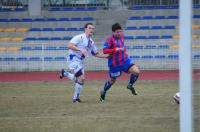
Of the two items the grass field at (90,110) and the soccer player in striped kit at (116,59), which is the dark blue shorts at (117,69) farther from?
the grass field at (90,110)

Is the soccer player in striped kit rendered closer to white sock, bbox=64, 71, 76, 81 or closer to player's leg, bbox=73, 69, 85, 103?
player's leg, bbox=73, 69, 85, 103

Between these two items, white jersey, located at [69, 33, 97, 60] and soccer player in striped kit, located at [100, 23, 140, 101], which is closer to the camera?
white jersey, located at [69, 33, 97, 60]

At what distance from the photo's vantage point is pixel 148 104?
12.2m

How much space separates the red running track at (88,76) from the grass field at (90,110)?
331 cm

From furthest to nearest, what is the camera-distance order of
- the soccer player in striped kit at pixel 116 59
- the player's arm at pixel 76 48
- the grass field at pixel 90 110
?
the soccer player in striped kit at pixel 116 59 < the player's arm at pixel 76 48 < the grass field at pixel 90 110

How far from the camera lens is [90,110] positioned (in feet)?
37.3

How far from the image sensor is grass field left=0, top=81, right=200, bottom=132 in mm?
9174

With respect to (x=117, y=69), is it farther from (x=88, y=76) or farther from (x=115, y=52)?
(x=88, y=76)

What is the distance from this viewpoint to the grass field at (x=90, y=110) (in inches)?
361

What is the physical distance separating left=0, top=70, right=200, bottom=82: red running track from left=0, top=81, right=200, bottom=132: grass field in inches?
130

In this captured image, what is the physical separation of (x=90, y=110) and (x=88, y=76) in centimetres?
1030

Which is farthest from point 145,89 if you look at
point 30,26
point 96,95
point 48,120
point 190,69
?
point 30,26

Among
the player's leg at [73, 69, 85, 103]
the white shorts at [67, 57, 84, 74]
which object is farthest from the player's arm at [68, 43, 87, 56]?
the player's leg at [73, 69, 85, 103]

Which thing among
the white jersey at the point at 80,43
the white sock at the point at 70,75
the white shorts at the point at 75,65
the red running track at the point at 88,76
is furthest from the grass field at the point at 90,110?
the red running track at the point at 88,76
